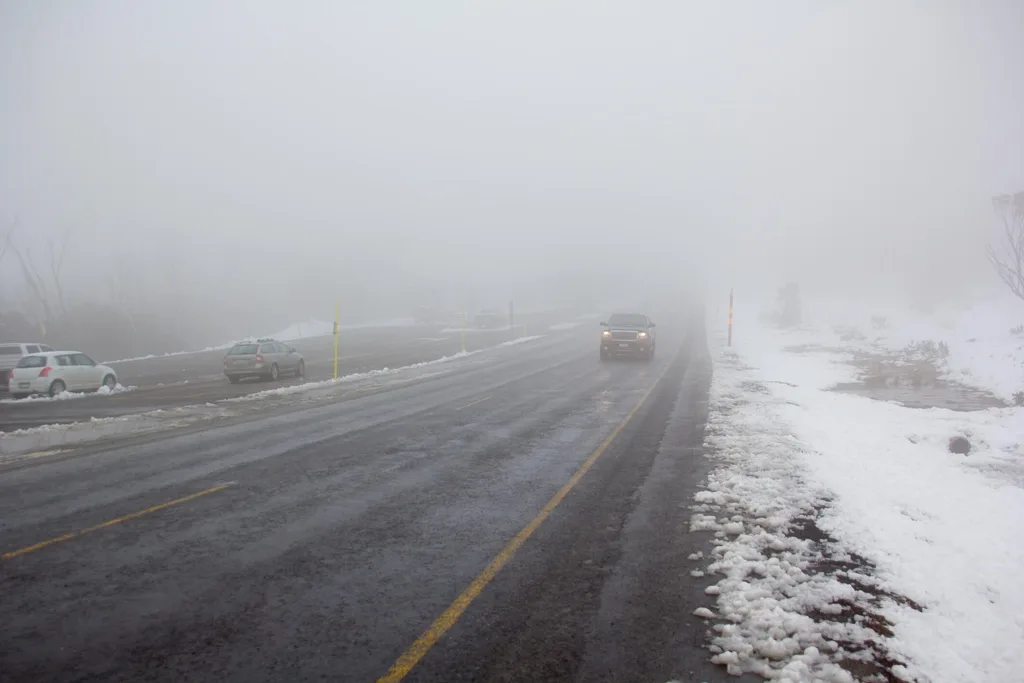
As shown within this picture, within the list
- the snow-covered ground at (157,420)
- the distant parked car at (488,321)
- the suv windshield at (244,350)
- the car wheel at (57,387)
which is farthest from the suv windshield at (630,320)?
the distant parked car at (488,321)

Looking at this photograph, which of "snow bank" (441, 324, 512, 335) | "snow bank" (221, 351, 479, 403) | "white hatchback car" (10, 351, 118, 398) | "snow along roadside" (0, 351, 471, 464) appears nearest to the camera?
"snow along roadside" (0, 351, 471, 464)

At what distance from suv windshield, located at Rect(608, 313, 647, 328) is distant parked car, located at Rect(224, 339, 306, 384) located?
→ 14.8 meters

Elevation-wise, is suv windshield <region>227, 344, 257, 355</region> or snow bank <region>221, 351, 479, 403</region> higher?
suv windshield <region>227, 344, 257, 355</region>

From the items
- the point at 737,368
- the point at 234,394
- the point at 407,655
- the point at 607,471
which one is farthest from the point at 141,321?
the point at 407,655

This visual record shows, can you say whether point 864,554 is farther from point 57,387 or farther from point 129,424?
point 57,387

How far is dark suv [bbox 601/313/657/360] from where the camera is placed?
28391 millimetres

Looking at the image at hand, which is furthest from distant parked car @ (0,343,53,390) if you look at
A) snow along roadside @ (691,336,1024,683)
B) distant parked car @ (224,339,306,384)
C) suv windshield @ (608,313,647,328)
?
snow along roadside @ (691,336,1024,683)

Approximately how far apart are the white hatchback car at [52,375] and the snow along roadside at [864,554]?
67.1 ft

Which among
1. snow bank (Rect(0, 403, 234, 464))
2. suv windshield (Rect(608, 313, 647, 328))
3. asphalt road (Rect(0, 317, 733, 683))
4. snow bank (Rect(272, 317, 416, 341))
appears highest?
suv windshield (Rect(608, 313, 647, 328))

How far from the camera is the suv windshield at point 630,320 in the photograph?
98.5 ft

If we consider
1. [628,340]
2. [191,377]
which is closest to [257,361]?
[191,377]

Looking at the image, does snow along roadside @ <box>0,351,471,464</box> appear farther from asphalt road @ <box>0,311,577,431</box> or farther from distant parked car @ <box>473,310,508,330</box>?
distant parked car @ <box>473,310,508,330</box>

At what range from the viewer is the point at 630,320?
1203 inches

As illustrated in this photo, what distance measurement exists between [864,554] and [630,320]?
24726 millimetres
